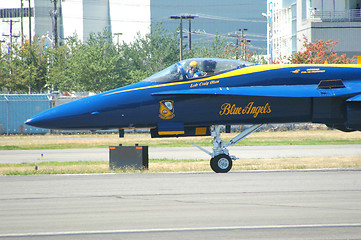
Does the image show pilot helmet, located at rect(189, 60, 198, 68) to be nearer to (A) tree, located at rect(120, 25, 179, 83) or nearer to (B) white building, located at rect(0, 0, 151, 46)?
(A) tree, located at rect(120, 25, 179, 83)

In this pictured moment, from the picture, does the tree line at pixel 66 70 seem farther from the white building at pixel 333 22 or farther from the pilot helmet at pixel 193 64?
the pilot helmet at pixel 193 64

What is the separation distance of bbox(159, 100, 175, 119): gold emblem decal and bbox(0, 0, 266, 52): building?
74.6m

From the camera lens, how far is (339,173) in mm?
15047

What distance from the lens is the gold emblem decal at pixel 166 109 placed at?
1487cm

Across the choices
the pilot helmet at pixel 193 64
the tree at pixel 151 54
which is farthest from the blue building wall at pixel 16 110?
the pilot helmet at pixel 193 64

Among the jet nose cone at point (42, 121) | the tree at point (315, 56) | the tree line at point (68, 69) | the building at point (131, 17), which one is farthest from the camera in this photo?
the building at point (131, 17)

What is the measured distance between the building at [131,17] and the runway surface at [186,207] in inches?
2994

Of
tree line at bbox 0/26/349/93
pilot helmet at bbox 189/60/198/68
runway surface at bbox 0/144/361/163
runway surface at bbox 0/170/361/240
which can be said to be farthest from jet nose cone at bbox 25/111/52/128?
tree line at bbox 0/26/349/93

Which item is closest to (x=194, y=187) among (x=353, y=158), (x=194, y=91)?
(x=194, y=91)

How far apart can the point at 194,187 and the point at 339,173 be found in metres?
4.53

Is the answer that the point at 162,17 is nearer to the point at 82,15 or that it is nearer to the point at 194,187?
the point at 82,15

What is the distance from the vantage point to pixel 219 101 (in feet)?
49.4

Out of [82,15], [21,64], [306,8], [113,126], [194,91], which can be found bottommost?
[113,126]

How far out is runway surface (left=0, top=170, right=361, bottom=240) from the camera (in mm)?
8383
